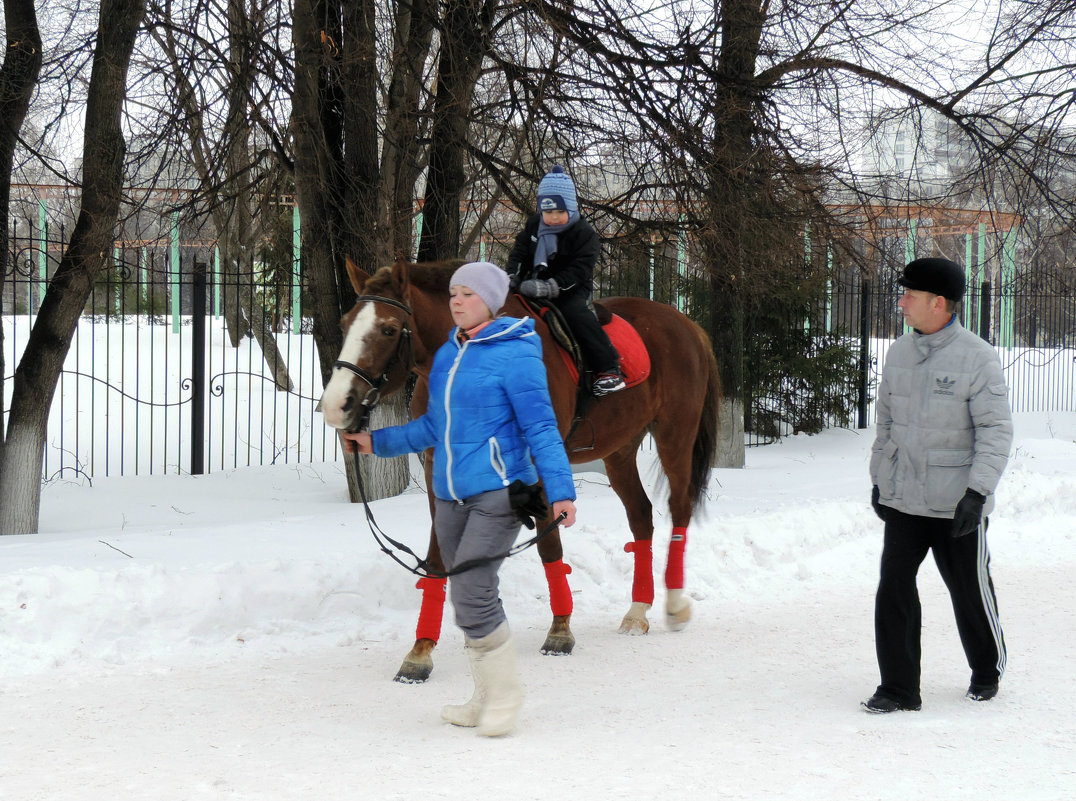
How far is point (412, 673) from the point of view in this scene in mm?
4930

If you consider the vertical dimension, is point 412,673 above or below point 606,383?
below

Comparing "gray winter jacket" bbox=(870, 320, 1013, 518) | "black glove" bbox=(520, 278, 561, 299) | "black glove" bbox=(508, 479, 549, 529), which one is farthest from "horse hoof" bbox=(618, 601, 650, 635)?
"black glove" bbox=(508, 479, 549, 529)

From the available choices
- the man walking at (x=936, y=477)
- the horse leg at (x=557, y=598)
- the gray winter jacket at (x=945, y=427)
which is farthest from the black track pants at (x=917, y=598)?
the horse leg at (x=557, y=598)

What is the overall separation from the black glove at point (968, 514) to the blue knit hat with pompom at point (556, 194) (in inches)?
99.5

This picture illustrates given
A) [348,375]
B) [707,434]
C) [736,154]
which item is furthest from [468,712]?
[736,154]

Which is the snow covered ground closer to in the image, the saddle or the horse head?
the horse head

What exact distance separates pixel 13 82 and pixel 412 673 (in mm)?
5977

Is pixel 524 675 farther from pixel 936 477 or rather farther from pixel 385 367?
pixel 936 477

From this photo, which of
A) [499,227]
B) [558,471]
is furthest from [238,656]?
[499,227]

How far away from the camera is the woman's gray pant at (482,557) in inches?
163

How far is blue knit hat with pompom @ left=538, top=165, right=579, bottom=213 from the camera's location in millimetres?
5555

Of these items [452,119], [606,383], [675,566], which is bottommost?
[675,566]

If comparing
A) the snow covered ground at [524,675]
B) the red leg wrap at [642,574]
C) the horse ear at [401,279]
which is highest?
the horse ear at [401,279]

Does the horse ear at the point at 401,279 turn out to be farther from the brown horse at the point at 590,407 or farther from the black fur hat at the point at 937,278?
the black fur hat at the point at 937,278
